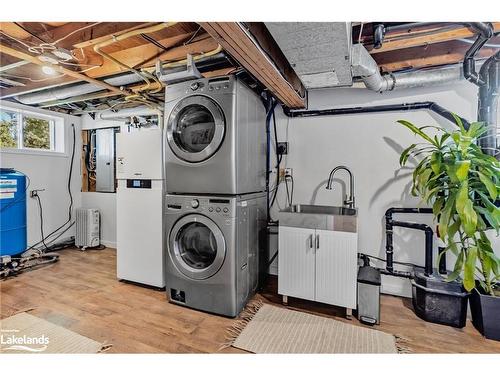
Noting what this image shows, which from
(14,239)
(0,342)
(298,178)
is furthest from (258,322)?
(14,239)

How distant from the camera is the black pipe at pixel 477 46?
4.87 ft

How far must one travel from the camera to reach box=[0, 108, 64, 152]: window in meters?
3.41

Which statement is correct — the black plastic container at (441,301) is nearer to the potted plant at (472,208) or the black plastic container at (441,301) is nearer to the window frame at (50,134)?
the potted plant at (472,208)

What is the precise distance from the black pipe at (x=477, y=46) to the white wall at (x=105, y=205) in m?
4.31

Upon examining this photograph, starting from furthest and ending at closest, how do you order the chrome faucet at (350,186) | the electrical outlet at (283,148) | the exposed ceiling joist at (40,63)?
the electrical outlet at (283,148) < the chrome faucet at (350,186) < the exposed ceiling joist at (40,63)

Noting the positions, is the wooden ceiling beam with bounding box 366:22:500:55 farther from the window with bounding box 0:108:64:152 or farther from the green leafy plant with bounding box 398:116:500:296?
the window with bounding box 0:108:64:152

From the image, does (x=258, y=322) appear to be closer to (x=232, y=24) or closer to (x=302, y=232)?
(x=302, y=232)

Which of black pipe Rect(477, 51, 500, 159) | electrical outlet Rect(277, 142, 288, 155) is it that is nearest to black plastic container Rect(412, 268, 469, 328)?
black pipe Rect(477, 51, 500, 159)

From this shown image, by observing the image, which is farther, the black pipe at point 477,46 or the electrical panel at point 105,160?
the electrical panel at point 105,160

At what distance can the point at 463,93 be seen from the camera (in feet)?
7.46

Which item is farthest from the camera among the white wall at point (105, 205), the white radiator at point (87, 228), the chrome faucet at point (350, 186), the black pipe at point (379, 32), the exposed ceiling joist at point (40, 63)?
the white wall at point (105, 205)

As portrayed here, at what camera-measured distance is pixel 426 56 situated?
226 centimetres

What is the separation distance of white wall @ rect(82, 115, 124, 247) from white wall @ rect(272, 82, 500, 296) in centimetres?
304

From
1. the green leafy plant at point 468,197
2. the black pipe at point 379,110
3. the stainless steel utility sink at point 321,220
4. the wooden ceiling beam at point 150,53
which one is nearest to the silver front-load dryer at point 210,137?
the wooden ceiling beam at point 150,53
